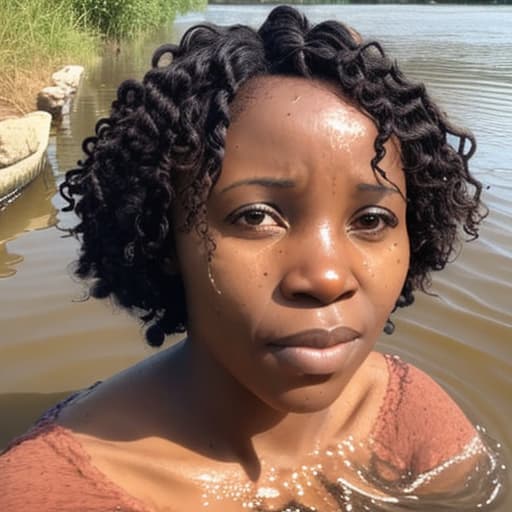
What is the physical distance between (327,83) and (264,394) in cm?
64

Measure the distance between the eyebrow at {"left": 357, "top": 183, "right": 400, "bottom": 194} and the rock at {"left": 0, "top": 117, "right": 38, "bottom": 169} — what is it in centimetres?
478

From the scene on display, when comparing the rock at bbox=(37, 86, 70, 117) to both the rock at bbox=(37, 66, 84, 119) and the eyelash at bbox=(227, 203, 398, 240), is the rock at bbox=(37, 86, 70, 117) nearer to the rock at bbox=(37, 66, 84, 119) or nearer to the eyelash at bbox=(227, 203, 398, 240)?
the rock at bbox=(37, 66, 84, 119)

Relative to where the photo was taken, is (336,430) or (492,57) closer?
(336,430)

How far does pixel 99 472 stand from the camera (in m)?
1.69

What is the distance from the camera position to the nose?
4.90 feet

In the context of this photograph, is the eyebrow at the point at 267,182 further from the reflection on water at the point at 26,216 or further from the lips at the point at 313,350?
the reflection on water at the point at 26,216

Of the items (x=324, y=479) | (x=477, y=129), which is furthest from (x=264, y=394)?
(x=477, y=129)

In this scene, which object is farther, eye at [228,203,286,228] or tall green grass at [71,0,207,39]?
tall green grass at [71,0,207,39]

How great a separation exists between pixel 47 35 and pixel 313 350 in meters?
10.5

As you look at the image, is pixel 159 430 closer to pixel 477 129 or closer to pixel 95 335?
pixel 95 335

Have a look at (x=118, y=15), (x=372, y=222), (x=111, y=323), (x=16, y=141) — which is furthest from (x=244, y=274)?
(x=118, y=15)

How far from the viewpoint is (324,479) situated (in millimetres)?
2029

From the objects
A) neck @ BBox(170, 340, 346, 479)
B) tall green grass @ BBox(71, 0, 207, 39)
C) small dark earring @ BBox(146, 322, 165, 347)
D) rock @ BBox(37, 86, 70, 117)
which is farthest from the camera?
tall green grass @ BBox(71, 0, 207, 39)

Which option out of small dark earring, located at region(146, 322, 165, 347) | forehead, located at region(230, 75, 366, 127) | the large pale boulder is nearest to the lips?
forehead, located at region(230, 75, 366, 127)
